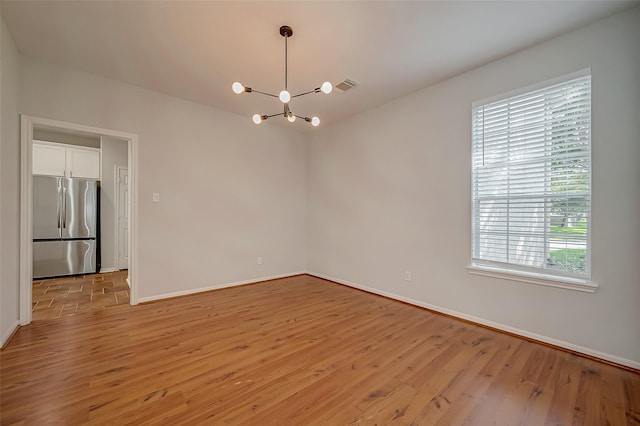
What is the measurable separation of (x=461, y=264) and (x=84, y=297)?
5.15 m

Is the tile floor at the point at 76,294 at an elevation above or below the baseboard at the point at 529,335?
below

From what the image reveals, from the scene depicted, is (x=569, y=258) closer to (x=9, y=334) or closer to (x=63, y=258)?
(x=9, y=334)

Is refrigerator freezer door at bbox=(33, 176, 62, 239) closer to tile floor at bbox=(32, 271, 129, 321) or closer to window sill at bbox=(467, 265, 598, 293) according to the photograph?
tile floor at bbox=(32, 271, 129, 321)

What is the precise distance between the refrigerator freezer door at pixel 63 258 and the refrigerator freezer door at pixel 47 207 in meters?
0.20

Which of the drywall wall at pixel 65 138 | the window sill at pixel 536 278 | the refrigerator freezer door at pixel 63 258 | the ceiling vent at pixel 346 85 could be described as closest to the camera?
the window sill at pixel 536 278

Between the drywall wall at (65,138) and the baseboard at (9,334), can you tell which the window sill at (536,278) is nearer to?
the baseboard at (9,334)

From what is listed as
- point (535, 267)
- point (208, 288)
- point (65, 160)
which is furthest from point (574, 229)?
point (65, 160)

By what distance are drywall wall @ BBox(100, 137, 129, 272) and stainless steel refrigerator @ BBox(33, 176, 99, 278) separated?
0.21m

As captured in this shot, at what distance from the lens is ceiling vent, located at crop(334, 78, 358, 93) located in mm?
3217

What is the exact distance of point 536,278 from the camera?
250 cm

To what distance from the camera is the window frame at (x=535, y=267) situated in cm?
226

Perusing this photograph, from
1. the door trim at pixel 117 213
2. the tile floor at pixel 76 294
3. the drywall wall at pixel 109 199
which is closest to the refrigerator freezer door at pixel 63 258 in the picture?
the tile floor at pixel 76 294

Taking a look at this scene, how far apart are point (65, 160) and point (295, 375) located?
6.13 m

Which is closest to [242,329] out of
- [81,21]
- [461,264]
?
[461,264]
